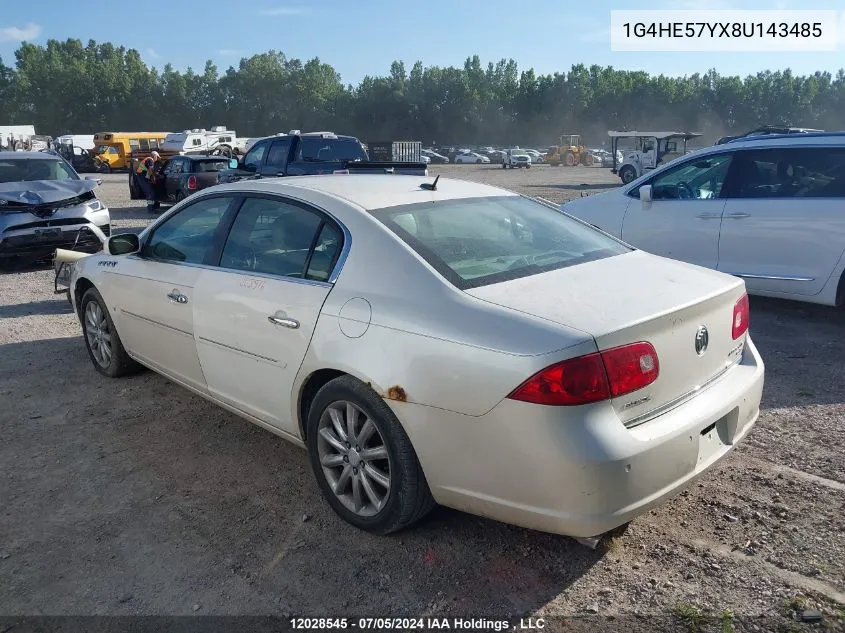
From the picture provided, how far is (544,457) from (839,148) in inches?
200

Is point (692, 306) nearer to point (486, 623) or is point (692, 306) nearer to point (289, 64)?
point (486, 623)

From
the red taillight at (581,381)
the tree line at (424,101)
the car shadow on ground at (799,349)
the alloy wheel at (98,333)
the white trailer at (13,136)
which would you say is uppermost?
the tree line at (424,101)

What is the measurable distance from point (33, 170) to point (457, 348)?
1003cm

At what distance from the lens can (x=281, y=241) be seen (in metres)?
3.60

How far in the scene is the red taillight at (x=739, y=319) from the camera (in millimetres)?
3170

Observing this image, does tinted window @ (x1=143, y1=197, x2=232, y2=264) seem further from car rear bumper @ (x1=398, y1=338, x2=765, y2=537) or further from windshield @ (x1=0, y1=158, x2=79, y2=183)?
windshield @ (x1=0, y1=158, x2=79, y2=183)

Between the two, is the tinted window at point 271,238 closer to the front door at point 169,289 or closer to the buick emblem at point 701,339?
the front door at point 169,289

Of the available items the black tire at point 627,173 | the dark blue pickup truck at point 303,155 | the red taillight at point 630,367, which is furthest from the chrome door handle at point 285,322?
the black tire at point 627,173

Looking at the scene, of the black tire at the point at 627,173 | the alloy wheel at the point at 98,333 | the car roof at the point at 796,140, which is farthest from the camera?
the black tire at the point at 627,173

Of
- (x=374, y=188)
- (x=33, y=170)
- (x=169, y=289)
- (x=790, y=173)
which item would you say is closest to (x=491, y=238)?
(x=374, y=188)

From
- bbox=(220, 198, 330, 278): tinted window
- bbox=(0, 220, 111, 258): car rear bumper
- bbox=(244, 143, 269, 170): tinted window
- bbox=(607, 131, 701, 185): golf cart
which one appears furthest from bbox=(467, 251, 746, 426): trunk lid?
bbox=(607, 131, 701, 185): golf cart

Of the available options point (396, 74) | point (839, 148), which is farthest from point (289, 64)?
point (839, 148)

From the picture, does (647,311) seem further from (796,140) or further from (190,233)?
(796,140)

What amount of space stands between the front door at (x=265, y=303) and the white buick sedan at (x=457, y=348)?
0.04 ft
